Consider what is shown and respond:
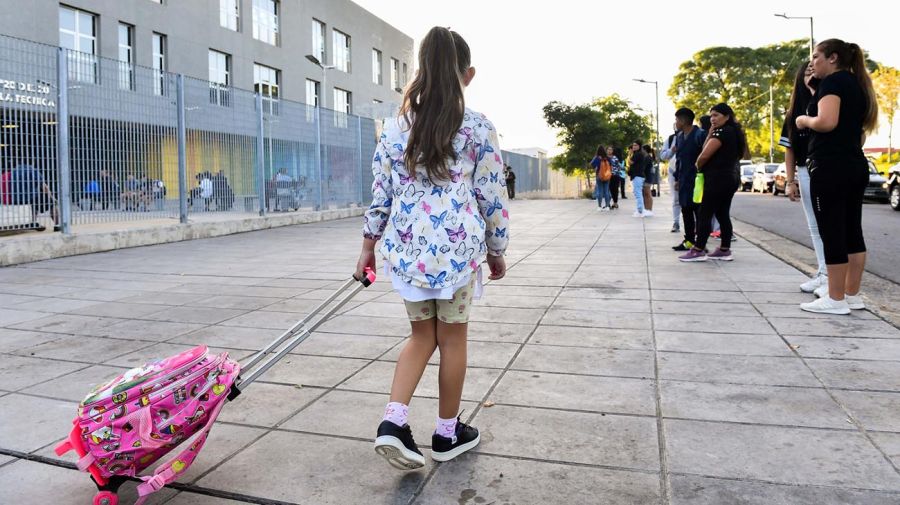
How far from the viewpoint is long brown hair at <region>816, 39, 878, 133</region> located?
4.85 m

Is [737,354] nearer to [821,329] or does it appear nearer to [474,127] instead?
[821,329]

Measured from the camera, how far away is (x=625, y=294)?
6.00 m

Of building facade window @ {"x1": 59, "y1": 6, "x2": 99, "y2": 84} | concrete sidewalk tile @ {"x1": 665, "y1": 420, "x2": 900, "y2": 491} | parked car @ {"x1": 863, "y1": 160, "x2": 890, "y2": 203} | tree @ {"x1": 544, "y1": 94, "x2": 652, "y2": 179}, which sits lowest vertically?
concrete sidewalk tile @ {"x1": 665, "y1": 420, "x2": 900, "y2": 491}

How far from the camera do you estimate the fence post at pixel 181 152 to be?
37.8ft

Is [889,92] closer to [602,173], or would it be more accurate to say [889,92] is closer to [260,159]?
[602,173]

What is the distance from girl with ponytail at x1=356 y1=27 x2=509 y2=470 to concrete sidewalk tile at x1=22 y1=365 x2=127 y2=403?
1.80 meters

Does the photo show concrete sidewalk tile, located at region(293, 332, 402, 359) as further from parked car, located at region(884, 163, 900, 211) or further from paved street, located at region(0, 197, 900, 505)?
parked car, located at region(884, 163, 900, 211)

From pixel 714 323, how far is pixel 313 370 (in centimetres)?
273

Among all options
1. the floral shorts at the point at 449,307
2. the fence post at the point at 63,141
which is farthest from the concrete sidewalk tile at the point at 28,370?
the fence post at the point at 63,141

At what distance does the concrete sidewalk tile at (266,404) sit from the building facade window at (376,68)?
39.2 m

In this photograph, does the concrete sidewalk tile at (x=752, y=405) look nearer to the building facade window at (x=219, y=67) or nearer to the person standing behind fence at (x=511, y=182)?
the building facade window at (x=219, y=67)

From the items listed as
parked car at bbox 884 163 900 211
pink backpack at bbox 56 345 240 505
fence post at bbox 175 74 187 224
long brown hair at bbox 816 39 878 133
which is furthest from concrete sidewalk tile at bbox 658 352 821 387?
parked car at bbox 884 163 900 211

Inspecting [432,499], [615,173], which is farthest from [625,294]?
[615,173]

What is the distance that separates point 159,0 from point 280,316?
23.8 metres
